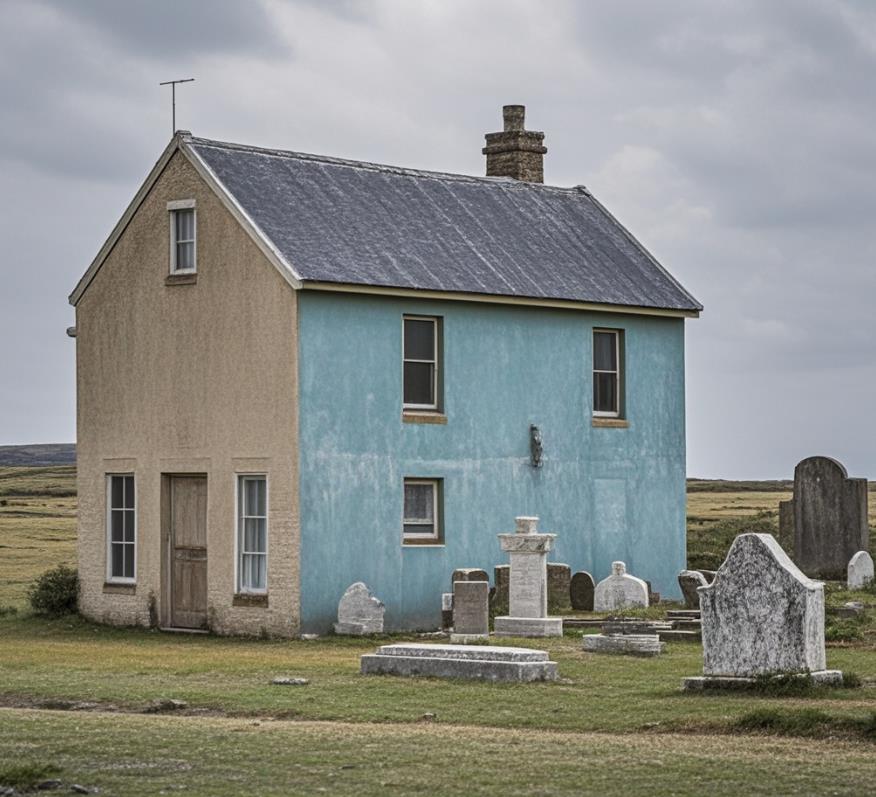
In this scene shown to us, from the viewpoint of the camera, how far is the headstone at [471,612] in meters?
25.9

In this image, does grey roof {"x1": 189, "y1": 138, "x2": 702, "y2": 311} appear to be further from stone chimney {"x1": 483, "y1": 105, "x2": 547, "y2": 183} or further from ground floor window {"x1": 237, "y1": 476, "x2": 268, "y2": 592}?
ground floor window {"x1": 237, "y1": 476, "x2": 268, "y2": 592}

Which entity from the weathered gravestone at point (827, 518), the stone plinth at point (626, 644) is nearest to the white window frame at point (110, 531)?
the stone plinth at point (626, 644)

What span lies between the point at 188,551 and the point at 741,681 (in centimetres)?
1362

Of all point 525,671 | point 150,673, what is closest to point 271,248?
point 150,673

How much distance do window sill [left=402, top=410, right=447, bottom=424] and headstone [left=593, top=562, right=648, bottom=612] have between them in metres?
3.87

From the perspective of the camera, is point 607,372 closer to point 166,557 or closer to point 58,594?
point 166,557

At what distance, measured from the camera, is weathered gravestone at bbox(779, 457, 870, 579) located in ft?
124

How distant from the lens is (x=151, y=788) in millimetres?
13570

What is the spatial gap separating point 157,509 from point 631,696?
13520 mm

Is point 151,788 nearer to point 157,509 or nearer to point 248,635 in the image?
point 248,635

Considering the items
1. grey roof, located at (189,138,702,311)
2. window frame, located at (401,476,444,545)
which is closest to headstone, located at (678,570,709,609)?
window frame, located at (401,476,444,545)

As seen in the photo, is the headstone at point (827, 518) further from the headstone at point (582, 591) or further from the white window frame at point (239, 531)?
the white window frame at point (239, 531)

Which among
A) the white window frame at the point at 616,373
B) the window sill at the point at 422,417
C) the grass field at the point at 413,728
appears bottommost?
the grass field at the point at 413,728

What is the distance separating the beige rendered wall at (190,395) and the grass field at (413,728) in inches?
132
